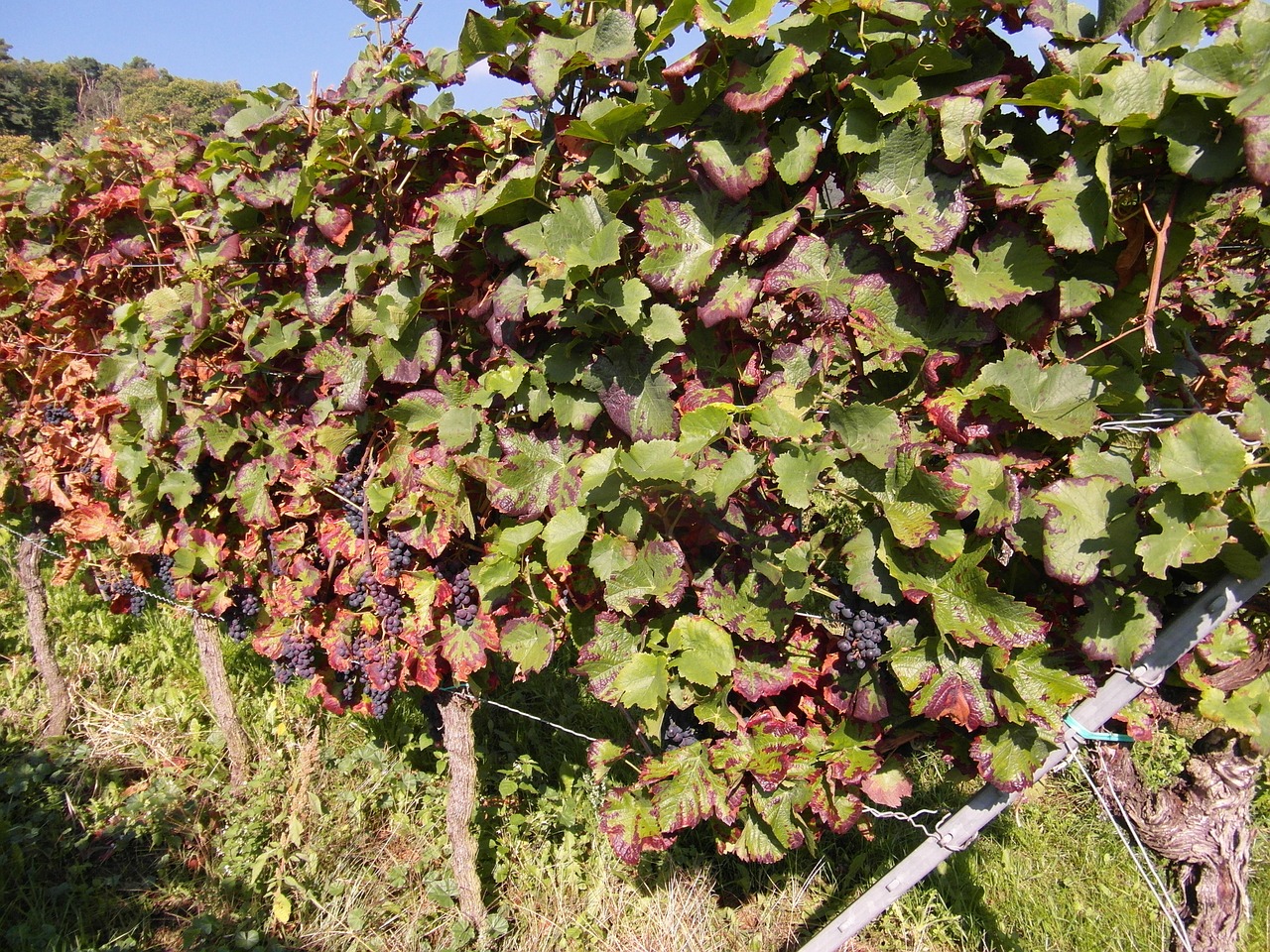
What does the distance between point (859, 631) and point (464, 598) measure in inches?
41.2

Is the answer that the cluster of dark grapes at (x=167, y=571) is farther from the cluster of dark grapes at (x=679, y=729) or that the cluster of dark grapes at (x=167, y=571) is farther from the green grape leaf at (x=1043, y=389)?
the green grape leaf at (x=1043, y=389)

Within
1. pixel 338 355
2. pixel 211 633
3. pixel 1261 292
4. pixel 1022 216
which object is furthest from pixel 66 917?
pixel 1261 292

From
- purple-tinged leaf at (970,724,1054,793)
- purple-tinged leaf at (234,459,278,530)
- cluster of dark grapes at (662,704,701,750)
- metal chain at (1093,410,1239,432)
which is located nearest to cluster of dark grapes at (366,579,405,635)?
purple-tinged leaf at (234,459,278,530)

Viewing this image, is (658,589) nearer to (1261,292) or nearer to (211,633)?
(1261,292)

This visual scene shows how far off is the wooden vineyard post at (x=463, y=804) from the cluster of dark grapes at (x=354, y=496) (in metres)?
0.68

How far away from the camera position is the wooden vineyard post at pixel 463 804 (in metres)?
2.58

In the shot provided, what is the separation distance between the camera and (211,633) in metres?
3.27

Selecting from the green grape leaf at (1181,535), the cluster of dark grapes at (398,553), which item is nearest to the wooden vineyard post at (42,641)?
the cluster of dark grapes at (398,553)

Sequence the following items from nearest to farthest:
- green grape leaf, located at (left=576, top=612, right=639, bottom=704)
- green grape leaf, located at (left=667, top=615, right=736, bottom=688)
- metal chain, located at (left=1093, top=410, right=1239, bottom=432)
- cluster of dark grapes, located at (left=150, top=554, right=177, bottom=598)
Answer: metal chain, located at (left=1093, top=410, right=1239, bottom=432)
green grape leaf, located at (left=667, top=615, right=736, bottom=688)
green grape leaf, located at (left=576, top=612, right=639, bottom=704)
cluster of dark grapes, located at (left=150, top=554, right=177, bottom=598)

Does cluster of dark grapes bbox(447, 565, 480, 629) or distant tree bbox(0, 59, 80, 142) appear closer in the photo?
cluster of dark grapes bbox(447, 565, 480, 629)

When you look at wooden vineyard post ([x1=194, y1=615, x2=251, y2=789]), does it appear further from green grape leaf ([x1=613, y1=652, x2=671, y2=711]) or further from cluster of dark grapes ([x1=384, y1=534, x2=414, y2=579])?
green grape leaf ([x1=613, y1=652, x2=671, y2=711])

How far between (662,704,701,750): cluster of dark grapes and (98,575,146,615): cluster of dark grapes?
8.28 ft

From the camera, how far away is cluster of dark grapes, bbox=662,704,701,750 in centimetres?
189

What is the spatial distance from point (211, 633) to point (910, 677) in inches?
113
